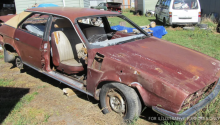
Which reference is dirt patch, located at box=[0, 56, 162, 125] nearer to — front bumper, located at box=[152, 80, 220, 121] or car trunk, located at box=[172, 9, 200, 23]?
front bumper, located at box=[152, 80, 220, 121]

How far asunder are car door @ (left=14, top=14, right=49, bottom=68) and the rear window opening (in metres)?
7.96

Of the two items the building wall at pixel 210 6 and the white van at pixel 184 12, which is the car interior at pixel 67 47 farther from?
the building wall at pixel 210 6

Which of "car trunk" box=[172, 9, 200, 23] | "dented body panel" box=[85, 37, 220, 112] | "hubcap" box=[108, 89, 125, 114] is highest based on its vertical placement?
"car trunk" box=[172, 9, 200, 23]

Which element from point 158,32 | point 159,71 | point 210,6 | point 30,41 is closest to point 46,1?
point 158,32

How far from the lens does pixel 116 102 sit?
9.34 ft

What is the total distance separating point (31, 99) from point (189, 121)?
112 inches

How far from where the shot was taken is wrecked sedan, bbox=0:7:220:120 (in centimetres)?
242

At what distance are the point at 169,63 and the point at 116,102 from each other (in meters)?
0.99

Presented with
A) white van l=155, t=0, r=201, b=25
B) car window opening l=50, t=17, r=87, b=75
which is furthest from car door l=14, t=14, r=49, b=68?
white van l=155, t=0, r=201, b=25

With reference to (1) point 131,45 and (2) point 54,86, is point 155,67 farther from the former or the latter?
(2) point 54,86

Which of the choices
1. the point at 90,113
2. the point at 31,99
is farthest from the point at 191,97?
the point at 31,99

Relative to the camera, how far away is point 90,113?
318cm

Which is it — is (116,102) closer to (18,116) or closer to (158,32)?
(18,116)

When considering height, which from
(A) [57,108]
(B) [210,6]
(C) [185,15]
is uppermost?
(B) [210,6]
